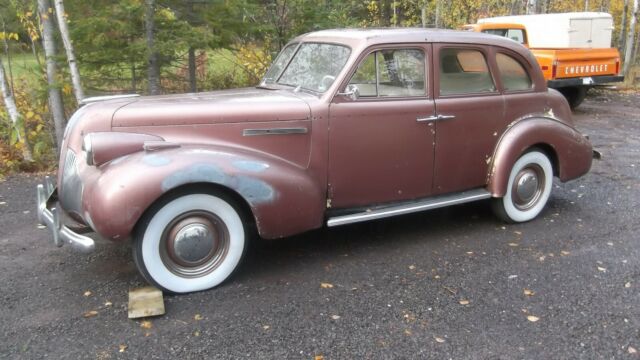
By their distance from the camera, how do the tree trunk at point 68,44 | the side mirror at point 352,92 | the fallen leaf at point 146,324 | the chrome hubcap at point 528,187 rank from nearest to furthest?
1. the fallen leaf at point 146,324
2. the side mirror at point 352,92
3. the chrome hubcap at point 528,187
4. the tree trunk at point 68,44

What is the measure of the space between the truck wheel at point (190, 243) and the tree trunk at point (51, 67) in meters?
4.62

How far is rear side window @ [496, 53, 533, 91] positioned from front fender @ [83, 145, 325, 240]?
2191mm

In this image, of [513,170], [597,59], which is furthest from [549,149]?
[597,59]

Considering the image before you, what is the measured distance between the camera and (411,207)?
454cm

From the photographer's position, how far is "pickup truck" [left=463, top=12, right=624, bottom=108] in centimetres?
1062

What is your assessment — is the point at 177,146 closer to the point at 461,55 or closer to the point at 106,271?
the point at 106,271

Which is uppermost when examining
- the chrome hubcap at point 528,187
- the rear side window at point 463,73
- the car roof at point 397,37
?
the car roof at point 397,37

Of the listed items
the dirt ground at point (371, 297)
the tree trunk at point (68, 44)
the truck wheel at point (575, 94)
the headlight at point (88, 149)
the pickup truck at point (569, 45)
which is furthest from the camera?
the truck wheel at point (575, 94)

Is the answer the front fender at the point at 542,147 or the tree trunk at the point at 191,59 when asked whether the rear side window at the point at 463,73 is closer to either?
the front fender at the point at 542,147

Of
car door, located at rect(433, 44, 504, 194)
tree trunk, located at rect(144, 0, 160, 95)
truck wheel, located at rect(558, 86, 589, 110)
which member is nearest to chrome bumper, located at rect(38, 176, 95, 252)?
car door, located at rect(433, 44, 504, 194)

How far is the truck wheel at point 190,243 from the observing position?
140 inches

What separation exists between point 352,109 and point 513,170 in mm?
1854

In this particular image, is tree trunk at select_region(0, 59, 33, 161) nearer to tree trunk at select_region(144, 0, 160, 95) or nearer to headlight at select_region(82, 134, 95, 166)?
tree trunk at select_region(144, 0, 160, 95)

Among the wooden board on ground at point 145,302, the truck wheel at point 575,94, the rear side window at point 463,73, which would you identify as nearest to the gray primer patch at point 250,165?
the wooden board on ground at point 145,302
